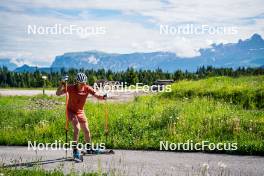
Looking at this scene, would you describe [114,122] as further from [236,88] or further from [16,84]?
[16,84]

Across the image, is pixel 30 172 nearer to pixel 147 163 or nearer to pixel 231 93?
pixel 147 163

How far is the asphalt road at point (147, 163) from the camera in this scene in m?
9.77

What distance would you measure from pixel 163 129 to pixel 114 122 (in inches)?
79.5

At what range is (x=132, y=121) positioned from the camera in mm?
15656

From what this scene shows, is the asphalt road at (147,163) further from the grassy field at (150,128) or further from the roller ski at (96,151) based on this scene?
the grassy field at (150,128)

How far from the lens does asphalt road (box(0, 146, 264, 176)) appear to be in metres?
9.77

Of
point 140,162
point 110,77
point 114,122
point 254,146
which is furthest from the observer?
point 110,77

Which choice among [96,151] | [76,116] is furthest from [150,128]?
[76,116]

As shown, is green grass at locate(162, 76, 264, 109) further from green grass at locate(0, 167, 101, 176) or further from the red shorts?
green grass at locate(0, 167, 101, 176)

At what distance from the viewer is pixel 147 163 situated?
35.4 feet

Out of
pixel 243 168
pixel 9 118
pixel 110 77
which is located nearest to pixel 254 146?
pixel 243 168

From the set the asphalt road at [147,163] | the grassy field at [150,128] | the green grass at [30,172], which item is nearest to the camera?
the green grass at [30,172]

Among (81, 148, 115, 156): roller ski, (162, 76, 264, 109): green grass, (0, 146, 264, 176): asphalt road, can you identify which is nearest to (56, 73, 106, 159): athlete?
(81, 148, 115, 156): roller ski

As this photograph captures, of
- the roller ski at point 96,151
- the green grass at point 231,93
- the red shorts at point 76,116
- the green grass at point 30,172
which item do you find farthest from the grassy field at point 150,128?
the green grass at point 231,93
